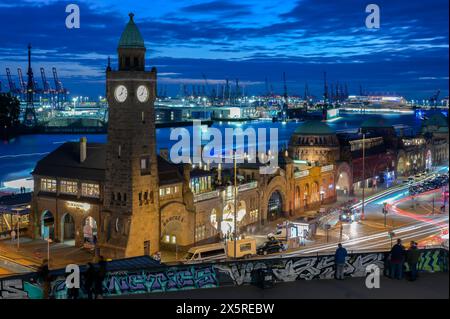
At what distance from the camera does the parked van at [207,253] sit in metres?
44.6

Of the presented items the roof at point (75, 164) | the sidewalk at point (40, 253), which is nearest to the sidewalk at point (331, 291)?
the sidewalk at point (40, 253)

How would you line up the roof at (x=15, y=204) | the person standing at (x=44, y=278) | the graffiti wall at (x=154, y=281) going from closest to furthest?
the person standing at (x=44, y=278) → the graffiti wall at (x=154, y=281) → the roof at (x=15, y=204)

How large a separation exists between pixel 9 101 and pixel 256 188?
481 feet

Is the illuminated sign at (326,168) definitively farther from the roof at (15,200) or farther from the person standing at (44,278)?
the person standing at (44,278)

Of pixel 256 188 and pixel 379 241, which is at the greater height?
pixel 256 188

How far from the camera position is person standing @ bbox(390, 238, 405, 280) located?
2234cm

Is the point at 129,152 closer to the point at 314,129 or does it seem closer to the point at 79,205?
the point at 79,205

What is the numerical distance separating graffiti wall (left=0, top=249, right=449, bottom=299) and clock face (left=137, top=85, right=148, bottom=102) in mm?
25754

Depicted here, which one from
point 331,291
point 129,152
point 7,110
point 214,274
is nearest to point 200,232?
point 129,152

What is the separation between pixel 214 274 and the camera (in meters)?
22.9

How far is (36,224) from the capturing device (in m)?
52.4

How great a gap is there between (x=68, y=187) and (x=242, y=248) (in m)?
15.4
